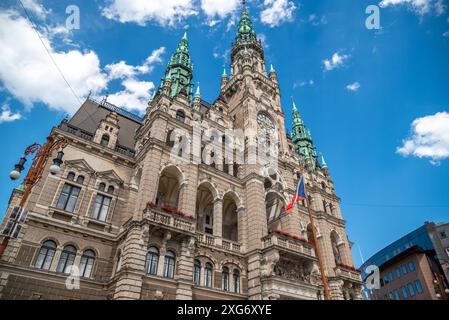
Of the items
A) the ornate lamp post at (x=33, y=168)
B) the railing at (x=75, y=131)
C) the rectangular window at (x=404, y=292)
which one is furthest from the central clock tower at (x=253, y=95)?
the rectangular window at (x=404, y=292)

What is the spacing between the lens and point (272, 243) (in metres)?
25.7

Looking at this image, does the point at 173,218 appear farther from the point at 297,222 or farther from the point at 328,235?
the point at 328,235

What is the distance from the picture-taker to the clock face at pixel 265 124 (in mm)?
38656

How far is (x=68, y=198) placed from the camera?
77.2ft

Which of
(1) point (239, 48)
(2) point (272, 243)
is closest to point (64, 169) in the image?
(2) point (272, 243)

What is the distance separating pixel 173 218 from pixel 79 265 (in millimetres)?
7491

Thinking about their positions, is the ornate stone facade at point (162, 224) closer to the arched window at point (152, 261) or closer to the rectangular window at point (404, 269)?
the arched window at point (152, 261)

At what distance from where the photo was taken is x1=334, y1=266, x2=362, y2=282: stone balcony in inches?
1290

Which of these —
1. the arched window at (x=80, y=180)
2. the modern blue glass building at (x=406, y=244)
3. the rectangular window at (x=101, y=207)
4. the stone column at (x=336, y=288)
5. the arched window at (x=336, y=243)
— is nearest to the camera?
the rectangular window at (x=101, y=207)

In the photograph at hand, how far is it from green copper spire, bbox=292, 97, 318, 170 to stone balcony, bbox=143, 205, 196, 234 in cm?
2943

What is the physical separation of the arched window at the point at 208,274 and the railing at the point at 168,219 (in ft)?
12.5

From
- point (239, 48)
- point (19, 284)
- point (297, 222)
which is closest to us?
point (19, 284)

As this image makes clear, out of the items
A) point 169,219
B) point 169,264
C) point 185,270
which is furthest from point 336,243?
point 169,219

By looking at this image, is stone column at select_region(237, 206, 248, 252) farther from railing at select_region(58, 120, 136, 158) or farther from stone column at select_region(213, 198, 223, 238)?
railing at select_region(58, 120, 136, 158)
